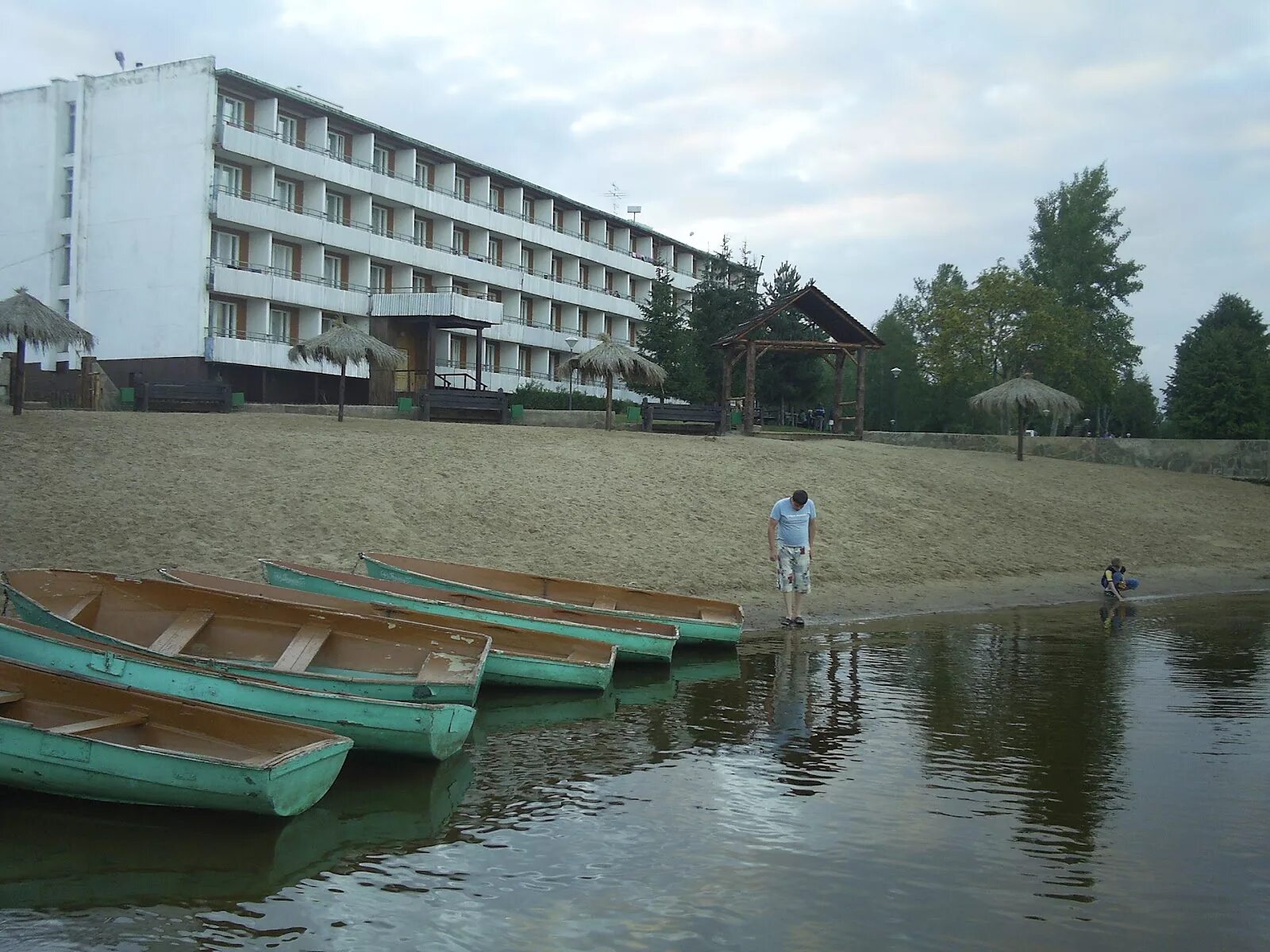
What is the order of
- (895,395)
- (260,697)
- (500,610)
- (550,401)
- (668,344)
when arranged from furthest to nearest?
(895,395) → (668,344) → (550,401) → (500,610) → (260,697)

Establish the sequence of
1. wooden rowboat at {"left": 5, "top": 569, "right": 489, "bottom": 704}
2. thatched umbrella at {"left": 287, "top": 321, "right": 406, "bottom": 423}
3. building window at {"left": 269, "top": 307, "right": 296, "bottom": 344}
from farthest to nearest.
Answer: building window at {"left": 269, "top": 307, "right": 296, "bottom": 344} → thatched umbrella at {"left": 287, "top": 321, "right": 406, "bottom": 423} → wooden rowboat at {"left": 5, "top": 569, "right": 489, "bottom": 704}

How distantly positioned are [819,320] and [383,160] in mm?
24319

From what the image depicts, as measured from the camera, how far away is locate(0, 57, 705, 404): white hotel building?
40.9 meters

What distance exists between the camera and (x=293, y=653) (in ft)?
35.1

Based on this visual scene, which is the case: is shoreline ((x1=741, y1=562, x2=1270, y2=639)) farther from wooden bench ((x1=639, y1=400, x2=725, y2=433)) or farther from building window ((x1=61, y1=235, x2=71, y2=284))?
building window ((x1=61, y1=235, x2=71, y2=284))

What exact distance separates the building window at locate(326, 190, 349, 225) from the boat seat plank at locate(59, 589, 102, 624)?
1513 inches

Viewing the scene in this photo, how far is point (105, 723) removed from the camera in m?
8.05

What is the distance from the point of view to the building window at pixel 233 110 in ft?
136

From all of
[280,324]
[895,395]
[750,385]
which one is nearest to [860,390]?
[750,385]

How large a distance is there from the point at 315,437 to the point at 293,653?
15.6 metres

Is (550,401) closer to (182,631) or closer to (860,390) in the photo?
(860,390)

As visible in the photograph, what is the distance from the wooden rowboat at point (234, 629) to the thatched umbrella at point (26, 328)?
15.5 m

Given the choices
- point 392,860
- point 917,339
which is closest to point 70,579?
point 392,860

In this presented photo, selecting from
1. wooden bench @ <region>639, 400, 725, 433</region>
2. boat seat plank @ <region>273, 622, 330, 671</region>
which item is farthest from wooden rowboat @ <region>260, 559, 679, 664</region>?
wooden bench @ <region>639, 400, 725, 433</region>
